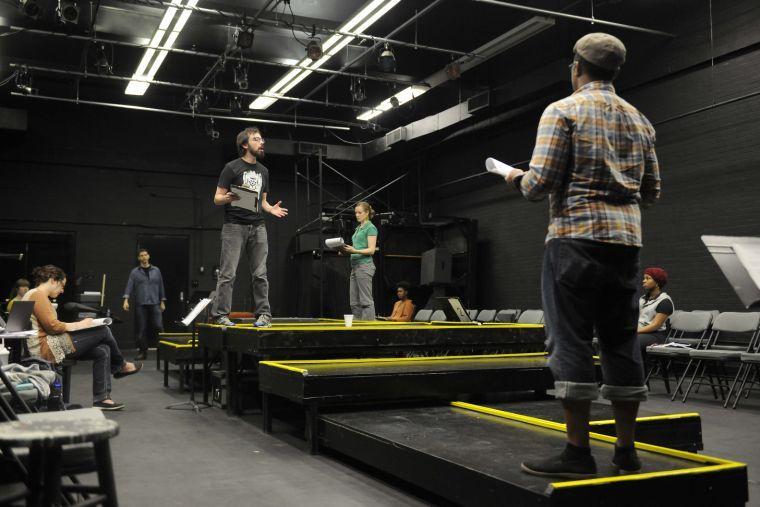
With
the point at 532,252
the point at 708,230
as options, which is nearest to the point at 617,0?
the point at 708,230

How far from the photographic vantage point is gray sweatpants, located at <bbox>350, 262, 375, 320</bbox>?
6.77m

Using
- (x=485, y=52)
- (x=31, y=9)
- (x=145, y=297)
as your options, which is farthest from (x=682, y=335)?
(x=31, y=9)

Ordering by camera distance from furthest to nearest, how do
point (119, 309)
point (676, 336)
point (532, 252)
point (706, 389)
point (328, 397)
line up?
point (119, 309) < point (532, 252) < point (676, 336) < point (706, 389) < point (328, 397)

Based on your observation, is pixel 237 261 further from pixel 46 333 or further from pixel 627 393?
pixel 627 393

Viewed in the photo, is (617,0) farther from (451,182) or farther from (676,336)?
(451,182)

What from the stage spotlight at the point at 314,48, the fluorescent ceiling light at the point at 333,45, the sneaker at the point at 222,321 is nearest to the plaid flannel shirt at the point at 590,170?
the sneaker at the point at 222,321

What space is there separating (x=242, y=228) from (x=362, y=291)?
199 centimetres

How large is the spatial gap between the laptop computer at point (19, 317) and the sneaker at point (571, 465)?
335cm

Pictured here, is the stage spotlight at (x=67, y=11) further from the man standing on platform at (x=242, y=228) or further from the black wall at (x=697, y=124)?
the black wall at (x=697, y=124)

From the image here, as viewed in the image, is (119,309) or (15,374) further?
(119,309)

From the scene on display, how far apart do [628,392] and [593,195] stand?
0.64 metres

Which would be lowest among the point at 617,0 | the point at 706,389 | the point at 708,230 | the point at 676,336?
the point at 706,389

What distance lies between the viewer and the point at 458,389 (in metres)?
3.94

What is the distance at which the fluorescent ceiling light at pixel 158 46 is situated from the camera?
7.73 m
